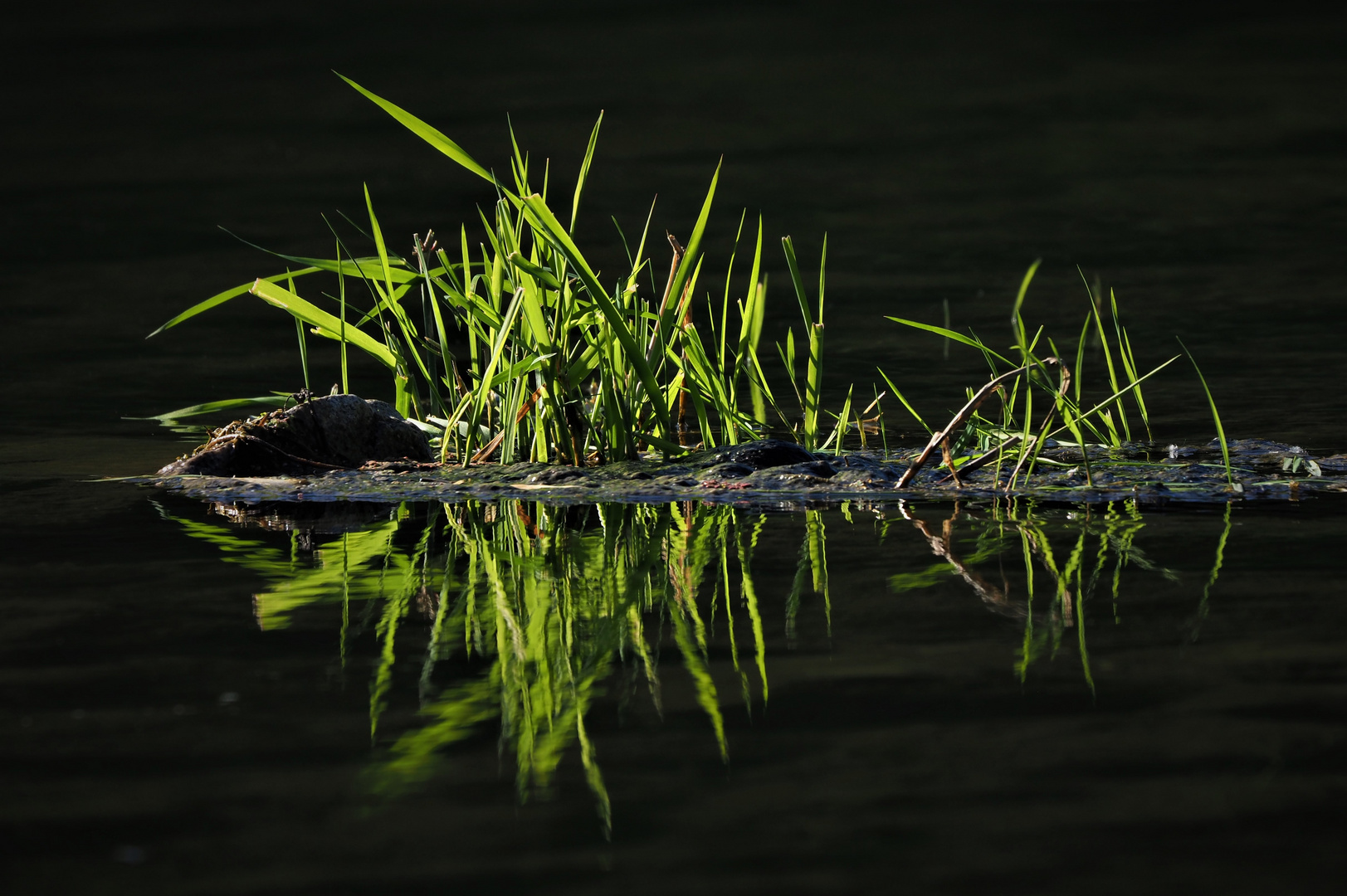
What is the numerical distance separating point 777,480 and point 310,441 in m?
0.85

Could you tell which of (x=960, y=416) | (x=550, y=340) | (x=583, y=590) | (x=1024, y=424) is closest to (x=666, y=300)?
(x=550, y=340)

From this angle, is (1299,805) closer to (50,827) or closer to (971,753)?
(971,753)

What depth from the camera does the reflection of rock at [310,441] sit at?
2.59m

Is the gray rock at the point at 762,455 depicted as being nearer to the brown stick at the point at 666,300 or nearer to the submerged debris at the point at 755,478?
the submerged debris at the point at 755,478

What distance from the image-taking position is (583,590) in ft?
5.74

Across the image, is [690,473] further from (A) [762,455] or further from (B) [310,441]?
(B) [310,441]

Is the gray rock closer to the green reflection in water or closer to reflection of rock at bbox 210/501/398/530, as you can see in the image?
the green reflection in water

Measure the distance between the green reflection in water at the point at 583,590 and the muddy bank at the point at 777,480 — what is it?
8 centimetres

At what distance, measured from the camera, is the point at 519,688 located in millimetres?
1360

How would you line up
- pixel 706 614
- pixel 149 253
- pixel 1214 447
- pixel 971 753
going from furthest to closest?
1. pixel 149 253
2. pixel 1214 447
3. pixel 706 614
4. pixel 971 753

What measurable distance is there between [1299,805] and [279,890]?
0.71 meters

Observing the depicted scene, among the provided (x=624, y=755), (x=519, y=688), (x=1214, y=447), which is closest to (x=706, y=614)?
(x=519, y=688)

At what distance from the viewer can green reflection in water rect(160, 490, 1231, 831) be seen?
50.8 inches

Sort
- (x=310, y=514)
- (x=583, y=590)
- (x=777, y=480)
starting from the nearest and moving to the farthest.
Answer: (x=583, y=590) → (x=310, y=514) → (x=777, y=480)
